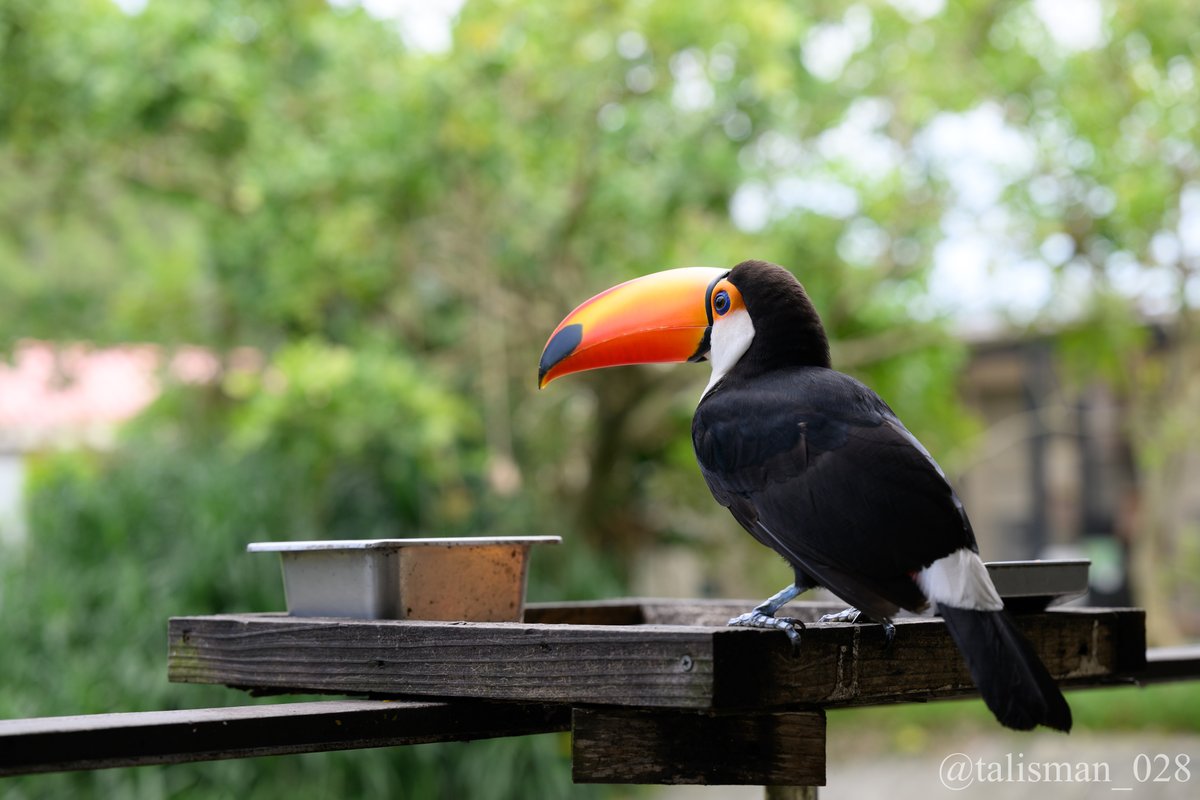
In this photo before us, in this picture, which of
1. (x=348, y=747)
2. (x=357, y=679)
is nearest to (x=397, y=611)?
(x=357, y=679)

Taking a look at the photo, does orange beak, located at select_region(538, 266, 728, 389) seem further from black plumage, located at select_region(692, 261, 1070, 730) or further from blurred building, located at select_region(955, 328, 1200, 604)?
blurred building, located at select_region(955, 328, 1200, 604)

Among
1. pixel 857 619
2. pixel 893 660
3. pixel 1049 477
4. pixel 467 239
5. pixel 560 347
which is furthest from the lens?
pixel 1049 477

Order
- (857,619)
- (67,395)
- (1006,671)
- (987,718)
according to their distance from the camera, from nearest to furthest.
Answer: (1006,671) → (857,619) → (987,718) → (67,395)

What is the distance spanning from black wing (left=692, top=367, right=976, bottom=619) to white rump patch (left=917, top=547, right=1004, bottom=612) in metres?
0.02

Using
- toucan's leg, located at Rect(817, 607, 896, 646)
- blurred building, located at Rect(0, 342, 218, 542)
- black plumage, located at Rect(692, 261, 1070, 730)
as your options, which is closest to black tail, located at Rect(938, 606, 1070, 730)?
black plumage, located at Rect(692, 261, 1070, 730)

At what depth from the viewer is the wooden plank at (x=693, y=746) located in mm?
1578

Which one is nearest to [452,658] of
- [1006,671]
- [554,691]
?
[554,691]

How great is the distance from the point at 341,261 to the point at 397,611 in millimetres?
4271

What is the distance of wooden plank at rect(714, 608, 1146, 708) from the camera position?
146 cm

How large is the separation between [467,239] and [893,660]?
4766 millimetres

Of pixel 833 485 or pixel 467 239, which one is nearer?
pixel 833 485

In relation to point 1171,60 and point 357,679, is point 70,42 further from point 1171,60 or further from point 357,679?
point 1171,60

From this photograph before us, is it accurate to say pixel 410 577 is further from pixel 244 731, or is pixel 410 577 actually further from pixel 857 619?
pixel 857 619

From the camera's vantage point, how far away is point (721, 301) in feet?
7.00
